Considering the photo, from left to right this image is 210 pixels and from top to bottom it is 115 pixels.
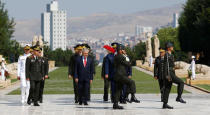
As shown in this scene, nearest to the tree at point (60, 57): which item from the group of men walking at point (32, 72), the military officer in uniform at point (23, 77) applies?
the military officer in uniform at point (23, 77)

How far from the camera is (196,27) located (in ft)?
226

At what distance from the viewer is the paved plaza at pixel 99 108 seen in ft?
56.3

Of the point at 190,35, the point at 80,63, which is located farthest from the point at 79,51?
the point at 190,35

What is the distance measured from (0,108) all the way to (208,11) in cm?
4841

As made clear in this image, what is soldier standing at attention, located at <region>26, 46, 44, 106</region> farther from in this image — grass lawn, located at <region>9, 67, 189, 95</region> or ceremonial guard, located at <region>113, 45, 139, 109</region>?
grass lawn, located at <region>9, 67, 189, 95</region>

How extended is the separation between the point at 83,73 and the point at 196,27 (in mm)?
50336

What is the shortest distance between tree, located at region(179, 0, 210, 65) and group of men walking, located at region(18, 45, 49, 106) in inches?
1821

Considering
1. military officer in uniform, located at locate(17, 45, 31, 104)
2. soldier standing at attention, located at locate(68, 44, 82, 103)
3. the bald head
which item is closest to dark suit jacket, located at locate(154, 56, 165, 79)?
the bald head

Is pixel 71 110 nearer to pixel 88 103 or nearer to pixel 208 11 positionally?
pixel 88 103

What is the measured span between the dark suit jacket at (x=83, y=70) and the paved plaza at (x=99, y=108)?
86 centimetres

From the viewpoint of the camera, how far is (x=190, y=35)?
73688mm

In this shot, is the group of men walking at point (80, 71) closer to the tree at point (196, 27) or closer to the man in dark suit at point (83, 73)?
the man in dark suit at point (83, 73)

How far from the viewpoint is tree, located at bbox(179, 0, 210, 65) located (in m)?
67.6

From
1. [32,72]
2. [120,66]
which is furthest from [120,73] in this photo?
[32,72]
